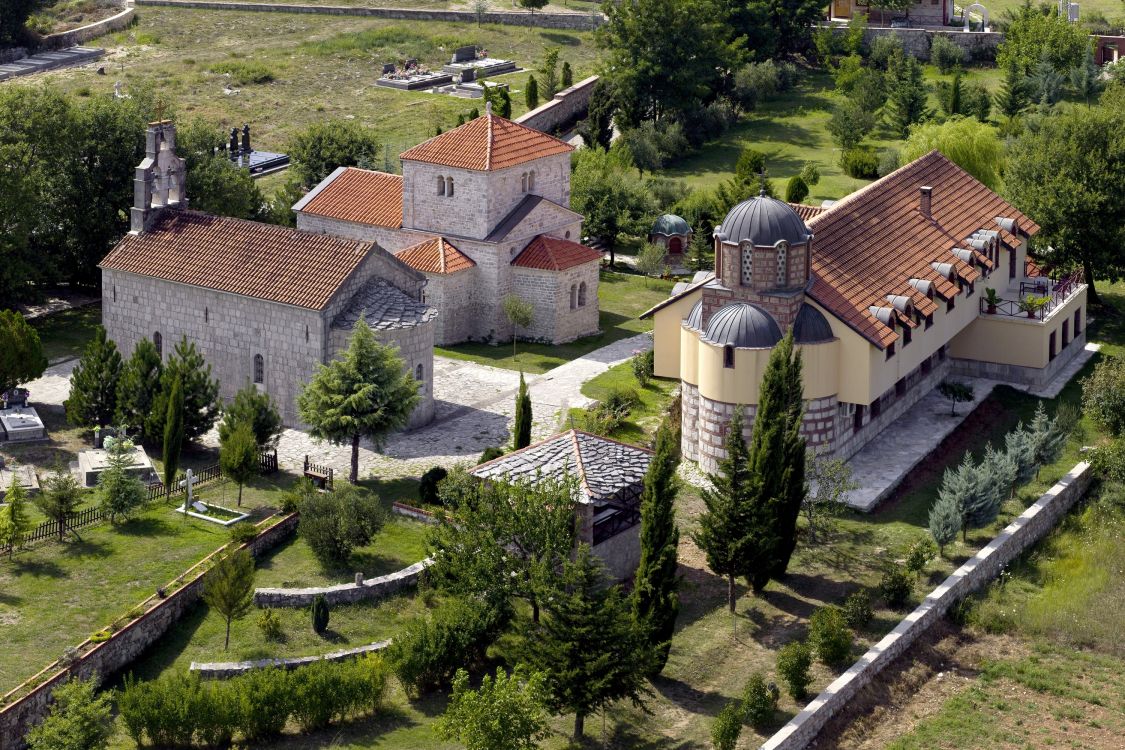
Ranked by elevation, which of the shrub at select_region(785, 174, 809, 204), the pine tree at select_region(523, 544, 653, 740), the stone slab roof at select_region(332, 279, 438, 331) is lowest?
the pine tree at select_region(523, 544, 653, 740)

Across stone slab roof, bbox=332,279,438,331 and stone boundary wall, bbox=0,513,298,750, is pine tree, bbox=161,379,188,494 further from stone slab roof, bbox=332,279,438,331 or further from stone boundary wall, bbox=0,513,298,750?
stone slab roof, bbox=332,279,438,331

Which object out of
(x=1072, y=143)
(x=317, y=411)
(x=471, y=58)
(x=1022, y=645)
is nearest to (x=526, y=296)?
(x=317, y=411)

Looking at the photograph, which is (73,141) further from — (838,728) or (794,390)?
(838,728)

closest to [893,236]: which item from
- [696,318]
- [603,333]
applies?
[696,318]

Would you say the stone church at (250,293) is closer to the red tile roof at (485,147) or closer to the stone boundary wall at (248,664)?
the red tile roof at (485,147)

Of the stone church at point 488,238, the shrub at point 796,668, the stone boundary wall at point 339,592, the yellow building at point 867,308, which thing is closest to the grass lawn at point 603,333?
the stone church at point 488,238

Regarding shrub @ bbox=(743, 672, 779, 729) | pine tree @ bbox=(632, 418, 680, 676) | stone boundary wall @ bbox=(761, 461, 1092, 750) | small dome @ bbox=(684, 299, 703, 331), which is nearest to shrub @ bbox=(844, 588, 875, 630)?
stone boundary wall @ bbox=(761, 461, 1092, 750)
